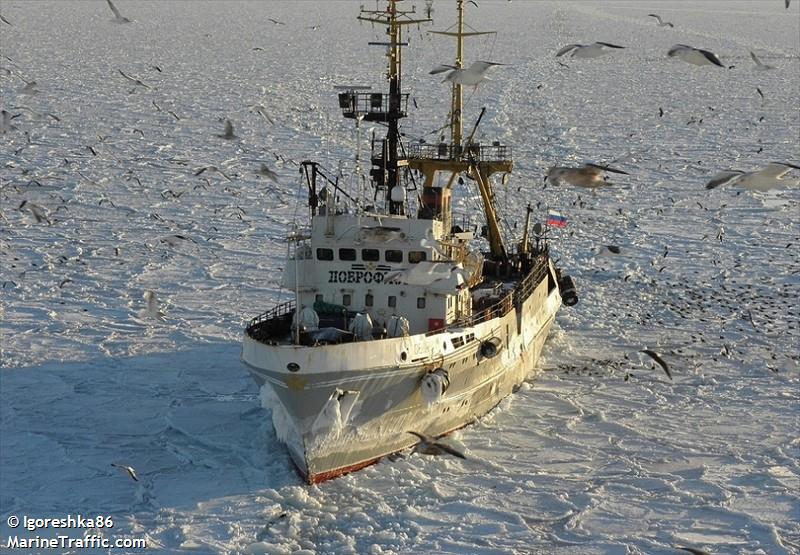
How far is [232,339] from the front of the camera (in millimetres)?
25484

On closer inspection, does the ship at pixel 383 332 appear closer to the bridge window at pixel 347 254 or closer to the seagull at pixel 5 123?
the bridge window at pixel 347 254

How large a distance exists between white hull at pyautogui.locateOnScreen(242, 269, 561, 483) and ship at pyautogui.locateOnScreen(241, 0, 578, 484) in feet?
0.08

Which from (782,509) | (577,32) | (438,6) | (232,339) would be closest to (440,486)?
(782,509)

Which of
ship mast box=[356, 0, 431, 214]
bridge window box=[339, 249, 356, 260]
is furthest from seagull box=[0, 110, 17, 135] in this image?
bridge window box=[339, 249, 356, 260]

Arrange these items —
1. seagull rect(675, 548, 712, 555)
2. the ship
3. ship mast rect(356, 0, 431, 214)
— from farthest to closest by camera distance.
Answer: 1. ship mast rect(356, 0, 431, 214)
2. the ship
3. seagull rect(675, 548, 712, 555)

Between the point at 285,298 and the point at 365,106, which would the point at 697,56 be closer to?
the point at 365,106

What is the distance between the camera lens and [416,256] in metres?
21.8

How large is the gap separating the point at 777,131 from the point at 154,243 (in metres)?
31.2

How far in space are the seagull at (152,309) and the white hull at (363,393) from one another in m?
6.62

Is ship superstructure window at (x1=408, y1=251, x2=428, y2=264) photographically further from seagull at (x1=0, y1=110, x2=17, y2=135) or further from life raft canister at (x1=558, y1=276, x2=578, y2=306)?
seagull at (x1=0, y1=110, x2=17, y2=135)

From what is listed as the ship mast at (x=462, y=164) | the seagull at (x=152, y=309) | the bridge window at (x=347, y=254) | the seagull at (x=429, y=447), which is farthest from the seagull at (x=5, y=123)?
the seagull at (x=429, y=447)

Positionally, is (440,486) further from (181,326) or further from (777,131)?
(777,131)

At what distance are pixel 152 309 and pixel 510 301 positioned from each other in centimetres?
851

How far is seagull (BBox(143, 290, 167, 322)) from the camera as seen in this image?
26.4 meters
